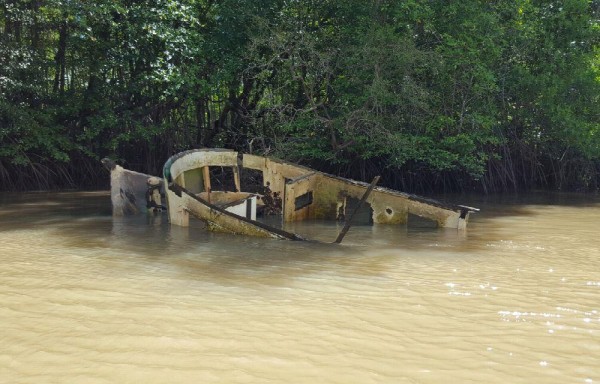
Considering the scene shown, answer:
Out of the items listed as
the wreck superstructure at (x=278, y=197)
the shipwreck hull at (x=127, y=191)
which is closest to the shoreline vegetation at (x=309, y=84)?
the wreck superstructure at (x=278, y=197)

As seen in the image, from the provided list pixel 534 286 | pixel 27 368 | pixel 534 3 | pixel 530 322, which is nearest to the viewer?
pixel 27 368

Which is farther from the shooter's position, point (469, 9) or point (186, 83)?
point (186, 83)

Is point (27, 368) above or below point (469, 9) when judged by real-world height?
below

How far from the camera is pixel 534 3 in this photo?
15.6m

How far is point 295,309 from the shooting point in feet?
13.5

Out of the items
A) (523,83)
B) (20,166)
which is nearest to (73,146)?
(20,166)

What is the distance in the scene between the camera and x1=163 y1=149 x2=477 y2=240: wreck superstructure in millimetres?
7948

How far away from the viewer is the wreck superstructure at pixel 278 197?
795 cm

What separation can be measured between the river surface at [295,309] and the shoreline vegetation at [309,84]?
235 inches

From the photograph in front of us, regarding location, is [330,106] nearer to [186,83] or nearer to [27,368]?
[186,83]

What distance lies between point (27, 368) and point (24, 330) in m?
0.65

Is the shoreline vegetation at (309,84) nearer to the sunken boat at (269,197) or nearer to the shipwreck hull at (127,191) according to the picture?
the sunken boat at (269,197)

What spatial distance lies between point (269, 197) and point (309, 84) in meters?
4.39

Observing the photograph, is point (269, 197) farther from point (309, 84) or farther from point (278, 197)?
point (309, 84)
